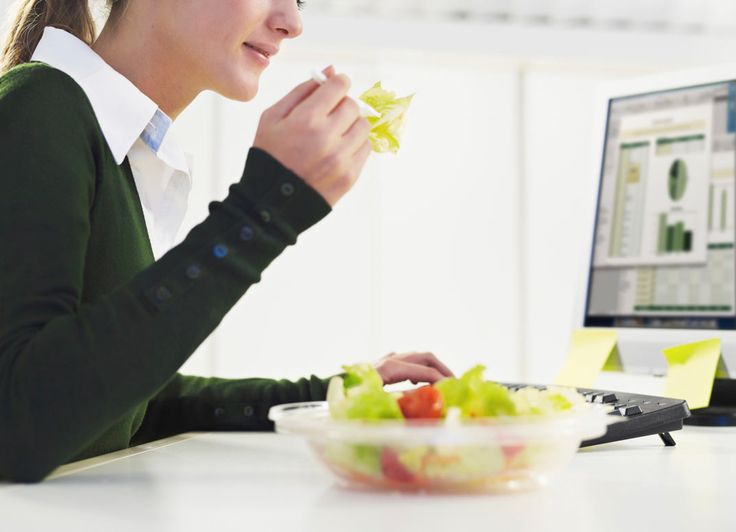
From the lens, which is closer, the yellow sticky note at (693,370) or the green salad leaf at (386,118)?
the green salad leaf at (386,118)

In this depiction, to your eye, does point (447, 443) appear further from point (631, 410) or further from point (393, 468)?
point (631, 410)

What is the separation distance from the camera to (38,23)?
3.67ft

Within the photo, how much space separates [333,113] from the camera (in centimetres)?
78

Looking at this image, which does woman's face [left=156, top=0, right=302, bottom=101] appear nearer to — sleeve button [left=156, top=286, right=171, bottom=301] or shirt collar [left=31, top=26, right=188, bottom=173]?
shirt collar [left=31, top=26, right=188, bottom=173]

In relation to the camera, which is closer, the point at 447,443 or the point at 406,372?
the point at 447,443

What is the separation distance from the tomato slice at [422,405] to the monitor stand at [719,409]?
2.09ft

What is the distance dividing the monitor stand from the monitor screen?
10 centimetres

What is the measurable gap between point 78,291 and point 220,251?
14 cm

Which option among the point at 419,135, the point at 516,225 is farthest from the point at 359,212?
the point at 516,225

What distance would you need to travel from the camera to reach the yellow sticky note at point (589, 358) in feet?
4.50

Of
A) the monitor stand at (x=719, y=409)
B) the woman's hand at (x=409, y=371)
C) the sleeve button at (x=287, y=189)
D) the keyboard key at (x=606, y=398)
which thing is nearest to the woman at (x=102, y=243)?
the sleeve button at (x=287, y=189)

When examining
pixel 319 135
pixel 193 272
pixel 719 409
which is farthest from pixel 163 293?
pixel 719 409

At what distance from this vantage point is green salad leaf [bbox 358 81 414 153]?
970mm

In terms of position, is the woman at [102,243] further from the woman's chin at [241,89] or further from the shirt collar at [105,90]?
the woman's chin at [241,89]
